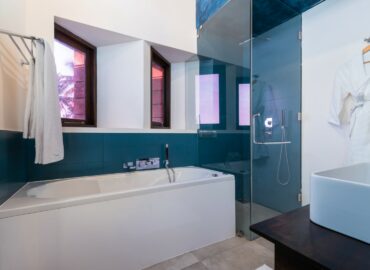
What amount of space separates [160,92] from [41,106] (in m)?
1.76

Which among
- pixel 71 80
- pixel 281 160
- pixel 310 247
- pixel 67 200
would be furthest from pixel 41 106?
pixel 281 160

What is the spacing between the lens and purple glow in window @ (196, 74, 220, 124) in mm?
2941

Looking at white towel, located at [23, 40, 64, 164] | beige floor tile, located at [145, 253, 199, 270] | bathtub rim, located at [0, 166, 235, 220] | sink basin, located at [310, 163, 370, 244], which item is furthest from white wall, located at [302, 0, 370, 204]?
white towel, located at [23, 40, 64, 164]

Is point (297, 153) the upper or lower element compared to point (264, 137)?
lower

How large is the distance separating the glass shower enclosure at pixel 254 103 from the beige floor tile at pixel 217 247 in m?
0.13

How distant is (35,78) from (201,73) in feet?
6.97

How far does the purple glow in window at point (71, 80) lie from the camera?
2.26 metres

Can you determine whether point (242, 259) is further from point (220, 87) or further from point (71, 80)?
point (71, 80)

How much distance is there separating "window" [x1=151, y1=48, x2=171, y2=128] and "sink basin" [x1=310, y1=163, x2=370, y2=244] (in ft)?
7.91

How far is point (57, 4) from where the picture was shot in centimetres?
193

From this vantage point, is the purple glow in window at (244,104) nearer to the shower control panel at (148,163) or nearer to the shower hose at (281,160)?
the shower hose at (281,160)

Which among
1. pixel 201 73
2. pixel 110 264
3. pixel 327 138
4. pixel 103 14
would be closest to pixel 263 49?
pixel 201 73

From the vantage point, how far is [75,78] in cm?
243

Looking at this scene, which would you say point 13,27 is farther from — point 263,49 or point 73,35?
point 263,49
